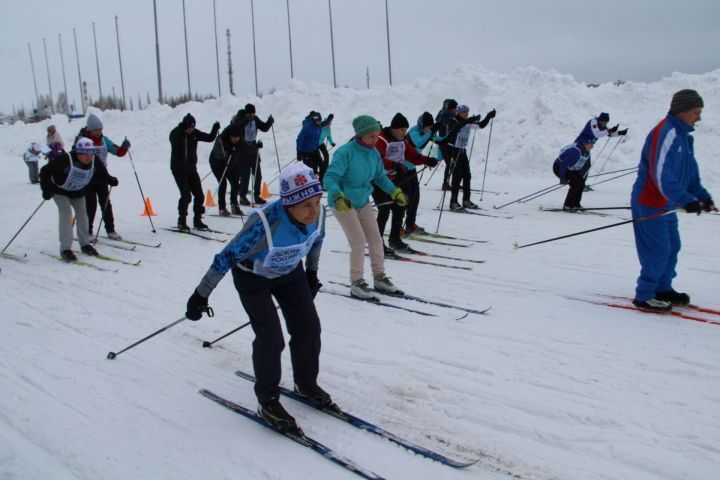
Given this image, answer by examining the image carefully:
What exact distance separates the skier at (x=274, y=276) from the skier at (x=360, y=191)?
2226 mm

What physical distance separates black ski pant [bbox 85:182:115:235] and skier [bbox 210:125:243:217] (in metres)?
2.25

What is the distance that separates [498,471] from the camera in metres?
3.01

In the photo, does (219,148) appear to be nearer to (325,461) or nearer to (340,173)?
(340,173)

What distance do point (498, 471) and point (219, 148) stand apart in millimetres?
9406

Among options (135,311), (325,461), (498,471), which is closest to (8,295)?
(135,311)

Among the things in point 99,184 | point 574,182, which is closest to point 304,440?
point 99,184

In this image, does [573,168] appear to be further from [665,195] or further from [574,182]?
[665,195]

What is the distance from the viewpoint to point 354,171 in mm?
5895

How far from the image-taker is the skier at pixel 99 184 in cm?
848

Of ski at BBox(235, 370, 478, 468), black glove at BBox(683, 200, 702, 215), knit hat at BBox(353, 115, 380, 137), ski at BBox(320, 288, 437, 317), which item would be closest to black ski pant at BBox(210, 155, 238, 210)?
ski at BBox(320, 288, 437, 317)

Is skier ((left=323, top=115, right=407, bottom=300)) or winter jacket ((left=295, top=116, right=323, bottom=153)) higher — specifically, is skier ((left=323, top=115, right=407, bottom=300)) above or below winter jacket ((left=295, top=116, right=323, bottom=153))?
below

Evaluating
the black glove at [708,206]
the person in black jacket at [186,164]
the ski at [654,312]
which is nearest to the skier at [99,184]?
the person in black jacket at [186,164]

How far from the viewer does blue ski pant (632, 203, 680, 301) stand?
507 centimetres

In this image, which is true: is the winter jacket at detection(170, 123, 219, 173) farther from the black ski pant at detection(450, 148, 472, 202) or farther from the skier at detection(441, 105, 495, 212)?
the black ski pant at detection(450, 148, 472, 202)
